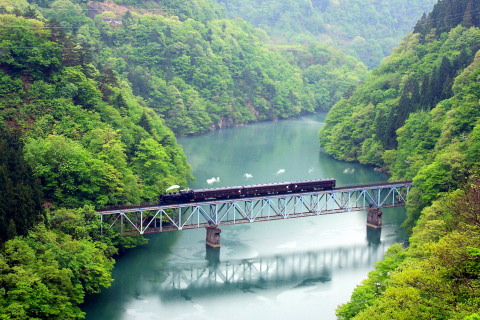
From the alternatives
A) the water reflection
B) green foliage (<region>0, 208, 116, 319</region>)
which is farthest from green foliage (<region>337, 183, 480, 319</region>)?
green foliage (<region>0, 208, 116, 319</region>)

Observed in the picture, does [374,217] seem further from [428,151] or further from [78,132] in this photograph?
[78,132]

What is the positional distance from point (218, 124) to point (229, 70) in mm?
21488

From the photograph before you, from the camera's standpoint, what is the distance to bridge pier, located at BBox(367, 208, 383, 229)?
77.8 meters

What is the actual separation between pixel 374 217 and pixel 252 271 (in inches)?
740

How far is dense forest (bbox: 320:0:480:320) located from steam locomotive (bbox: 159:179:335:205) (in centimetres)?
→ 1005

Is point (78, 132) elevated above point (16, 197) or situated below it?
above

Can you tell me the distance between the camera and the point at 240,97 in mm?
167750

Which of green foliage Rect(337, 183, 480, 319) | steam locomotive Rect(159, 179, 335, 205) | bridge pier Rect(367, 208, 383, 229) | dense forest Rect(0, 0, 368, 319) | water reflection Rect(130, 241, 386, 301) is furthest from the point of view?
bridge pier Rect(367, 208, 383, 229)

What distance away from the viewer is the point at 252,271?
65938 mm

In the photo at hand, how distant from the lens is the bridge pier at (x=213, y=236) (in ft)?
229

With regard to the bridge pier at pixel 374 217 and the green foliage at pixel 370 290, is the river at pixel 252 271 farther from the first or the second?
the green foliage at pixel 370 290

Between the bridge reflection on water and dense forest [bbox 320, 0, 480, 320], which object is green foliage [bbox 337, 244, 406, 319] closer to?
dense forest [bbox 320, 0, 480, 320]

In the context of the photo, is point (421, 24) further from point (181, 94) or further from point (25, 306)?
point (25, 306)

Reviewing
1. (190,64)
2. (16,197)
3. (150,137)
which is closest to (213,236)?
(150,137)
